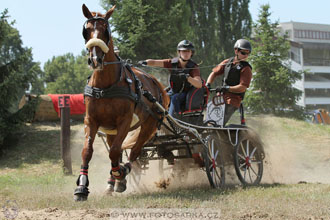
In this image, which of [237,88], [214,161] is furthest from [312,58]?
[214,161]

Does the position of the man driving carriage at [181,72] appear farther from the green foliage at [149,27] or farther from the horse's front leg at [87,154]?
the green foliage at [149,27]

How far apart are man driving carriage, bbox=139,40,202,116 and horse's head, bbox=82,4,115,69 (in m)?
1.48

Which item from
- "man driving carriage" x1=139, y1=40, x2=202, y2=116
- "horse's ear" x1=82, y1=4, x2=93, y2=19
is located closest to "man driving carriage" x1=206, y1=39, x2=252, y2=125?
"man driving carriage" x1=139, y1=40, x2=202, y2=116

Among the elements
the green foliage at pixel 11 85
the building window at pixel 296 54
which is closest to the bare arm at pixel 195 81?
the green foliage at pixel 11 85

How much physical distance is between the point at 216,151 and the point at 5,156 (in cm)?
719

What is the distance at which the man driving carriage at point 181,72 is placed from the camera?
7034mm

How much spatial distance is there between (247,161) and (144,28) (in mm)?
9877

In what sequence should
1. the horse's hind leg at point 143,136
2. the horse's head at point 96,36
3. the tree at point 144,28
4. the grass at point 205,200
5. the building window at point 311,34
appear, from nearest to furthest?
1. the grass at point 205,200
2. the horse's head at point 96,36
3. the horse's hind leg at point 143,136
4. the tree at point 144,28
5. the building window at point 311,34

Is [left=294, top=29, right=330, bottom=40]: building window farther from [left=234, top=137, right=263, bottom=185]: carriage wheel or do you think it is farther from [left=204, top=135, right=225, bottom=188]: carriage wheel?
[left=204, top=135, right=225, bottom=188]: carriage wheel

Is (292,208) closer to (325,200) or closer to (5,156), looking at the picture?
(325,200)

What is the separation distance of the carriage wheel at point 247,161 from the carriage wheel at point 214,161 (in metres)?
0.34

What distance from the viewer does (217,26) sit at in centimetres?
2808

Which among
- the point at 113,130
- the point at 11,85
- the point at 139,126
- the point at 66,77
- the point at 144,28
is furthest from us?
the point at 66,77

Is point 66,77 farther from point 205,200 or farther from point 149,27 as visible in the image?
point 205,200
